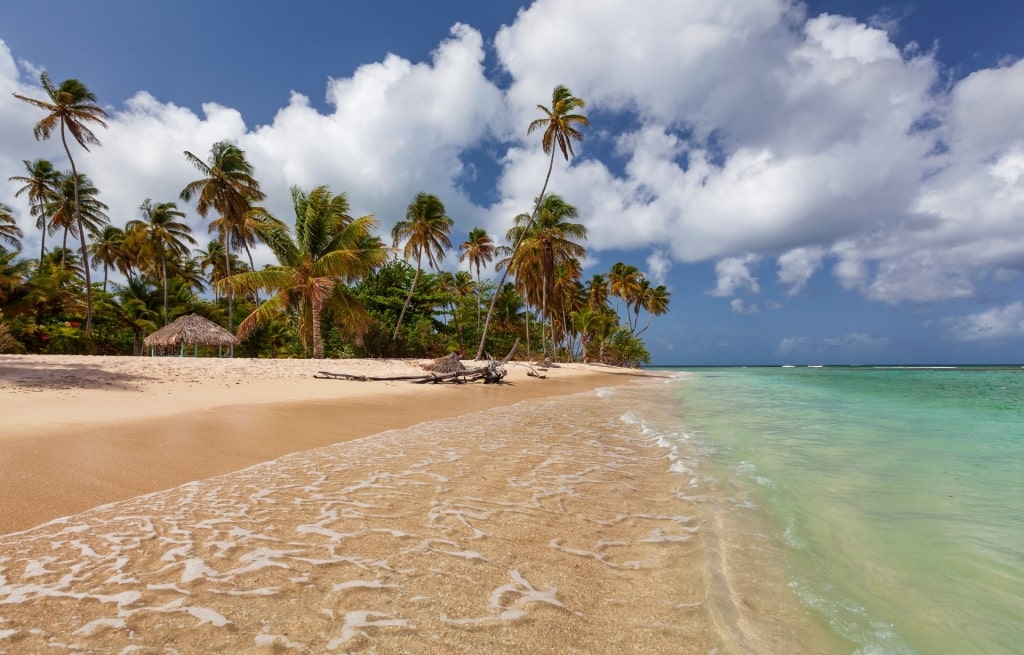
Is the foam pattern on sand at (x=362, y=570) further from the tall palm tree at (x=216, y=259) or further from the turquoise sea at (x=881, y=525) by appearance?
the tall palm tree at (x=216, y=259)

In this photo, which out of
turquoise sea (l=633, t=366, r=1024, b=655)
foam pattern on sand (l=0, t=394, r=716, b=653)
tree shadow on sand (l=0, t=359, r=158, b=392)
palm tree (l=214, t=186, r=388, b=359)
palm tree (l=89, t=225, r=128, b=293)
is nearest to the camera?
foam pattern on sand (l=0, t=394, r=716, b=653)

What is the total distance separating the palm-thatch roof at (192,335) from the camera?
2133 centimetres

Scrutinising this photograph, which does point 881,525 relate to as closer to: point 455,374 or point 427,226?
point 455,374

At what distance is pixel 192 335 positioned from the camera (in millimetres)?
21422

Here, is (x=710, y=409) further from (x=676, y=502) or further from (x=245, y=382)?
(x=245, y=382)

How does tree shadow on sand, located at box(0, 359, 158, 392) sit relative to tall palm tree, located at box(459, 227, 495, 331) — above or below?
below

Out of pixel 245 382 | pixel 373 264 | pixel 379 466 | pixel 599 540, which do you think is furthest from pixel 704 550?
pixel 373 264

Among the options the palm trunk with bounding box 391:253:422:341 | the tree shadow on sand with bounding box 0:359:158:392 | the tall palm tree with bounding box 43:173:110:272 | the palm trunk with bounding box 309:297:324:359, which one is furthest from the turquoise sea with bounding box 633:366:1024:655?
the tall palm tree with bounding box 43:173:110:272

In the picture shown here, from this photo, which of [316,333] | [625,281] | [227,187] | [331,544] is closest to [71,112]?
[227,187]

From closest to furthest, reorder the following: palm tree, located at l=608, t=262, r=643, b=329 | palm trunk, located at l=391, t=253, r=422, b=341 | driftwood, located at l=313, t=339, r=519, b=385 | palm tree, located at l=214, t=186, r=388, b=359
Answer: driftwood, located at l=313, t=339, r=519, b=385
palm tree, located at l=214, t=186, r=388, b=359
palm trunk, located at l=391, t=253, r=422, b=341
palm tree, located at l=608, t=262, r=643, b=329

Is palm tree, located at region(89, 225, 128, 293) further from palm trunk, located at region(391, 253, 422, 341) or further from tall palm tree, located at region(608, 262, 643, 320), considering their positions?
tall palm tree, located at region(608, 262, 643, 320)

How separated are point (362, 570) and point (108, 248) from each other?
4629cm

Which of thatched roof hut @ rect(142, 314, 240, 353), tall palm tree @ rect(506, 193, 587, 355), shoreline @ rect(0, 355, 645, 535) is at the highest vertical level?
tall palm tree @ rect(506, 193, 587, 355)

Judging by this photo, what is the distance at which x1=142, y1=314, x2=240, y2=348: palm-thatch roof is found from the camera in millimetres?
21328
